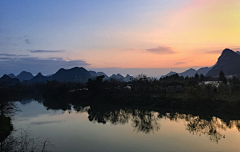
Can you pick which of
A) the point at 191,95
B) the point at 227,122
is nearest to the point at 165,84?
the point at 191,95

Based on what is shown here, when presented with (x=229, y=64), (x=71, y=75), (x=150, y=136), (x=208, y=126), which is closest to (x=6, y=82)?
(x=150, y=136)

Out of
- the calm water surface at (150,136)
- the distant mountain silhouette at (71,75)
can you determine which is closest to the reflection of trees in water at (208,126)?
the calm water surface at (150,136)

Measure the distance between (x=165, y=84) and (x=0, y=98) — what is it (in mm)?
26379

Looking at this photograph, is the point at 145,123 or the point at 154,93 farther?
the point at 154,93

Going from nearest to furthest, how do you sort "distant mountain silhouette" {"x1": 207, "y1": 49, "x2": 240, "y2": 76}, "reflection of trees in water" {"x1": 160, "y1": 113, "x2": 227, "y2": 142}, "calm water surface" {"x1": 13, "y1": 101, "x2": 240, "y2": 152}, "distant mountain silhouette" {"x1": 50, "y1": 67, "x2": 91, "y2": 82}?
"calm water surface" {"x1": 13, "y1": 101, "x2": 240, "y2": 152}, "reflection of trees in water" {"x1": 160, "y1": 113, "x2": 227, "y2": 142}, "distant mountain silhouette" {"x1": 207, "y1": 49, "x2": 240, "y2": 76}, "distant mountain silhouette" {"x1": 50, "y1": 67, "x2": 91, "y2": 82}

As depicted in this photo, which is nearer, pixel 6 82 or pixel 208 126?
pixel 6 82

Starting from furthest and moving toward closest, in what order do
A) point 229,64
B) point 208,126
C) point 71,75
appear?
point 71,75, point 229,64, point 208,126

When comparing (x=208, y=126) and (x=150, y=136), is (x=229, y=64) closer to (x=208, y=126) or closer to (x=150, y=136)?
(x=208, y=126)

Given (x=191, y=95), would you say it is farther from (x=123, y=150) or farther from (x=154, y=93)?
(x=123, y=150)

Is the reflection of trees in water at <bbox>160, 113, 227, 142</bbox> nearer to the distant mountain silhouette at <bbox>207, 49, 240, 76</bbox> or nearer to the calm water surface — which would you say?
the calm water surface

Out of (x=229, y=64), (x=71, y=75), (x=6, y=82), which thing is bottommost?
(x=6, y=82)

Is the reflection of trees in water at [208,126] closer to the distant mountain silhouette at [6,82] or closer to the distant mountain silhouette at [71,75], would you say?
the distant mountain silhouette at [6,82]

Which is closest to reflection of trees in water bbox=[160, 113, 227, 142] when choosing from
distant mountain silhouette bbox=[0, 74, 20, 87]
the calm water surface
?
the calm water surface

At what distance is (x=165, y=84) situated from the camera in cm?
3184
